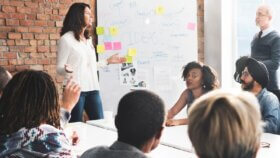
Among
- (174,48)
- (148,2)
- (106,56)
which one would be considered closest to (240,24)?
(174,48)

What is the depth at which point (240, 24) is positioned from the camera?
5023 mm

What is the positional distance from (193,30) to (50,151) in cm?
361

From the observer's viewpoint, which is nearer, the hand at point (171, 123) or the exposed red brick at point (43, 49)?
the hand at point (171, 123)

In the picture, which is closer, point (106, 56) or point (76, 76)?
point (76, 76)

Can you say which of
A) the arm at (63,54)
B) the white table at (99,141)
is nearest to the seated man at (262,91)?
the white table at (99,141)

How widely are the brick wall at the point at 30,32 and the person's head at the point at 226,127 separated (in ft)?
10.2

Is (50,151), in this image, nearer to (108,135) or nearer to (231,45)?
(108,135)

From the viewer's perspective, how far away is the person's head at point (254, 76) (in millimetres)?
→ 2561

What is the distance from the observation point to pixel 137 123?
128cm

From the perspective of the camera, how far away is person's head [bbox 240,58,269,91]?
101 inches

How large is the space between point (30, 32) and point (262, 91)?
2459 millimetres

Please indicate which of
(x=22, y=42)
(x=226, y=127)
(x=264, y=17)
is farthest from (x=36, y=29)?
(x=226, y=127)

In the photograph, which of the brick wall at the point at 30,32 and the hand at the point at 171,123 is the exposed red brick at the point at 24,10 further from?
the hand at the point at 171,123

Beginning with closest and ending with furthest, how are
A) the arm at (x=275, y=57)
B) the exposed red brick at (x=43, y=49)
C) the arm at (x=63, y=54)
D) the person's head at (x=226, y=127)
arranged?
the person's head at (x=226, y=127) → the arm at (x=63, y=54) → the arm at (x=275, y=57) → the exposed red brick at (x=43, y=49)
